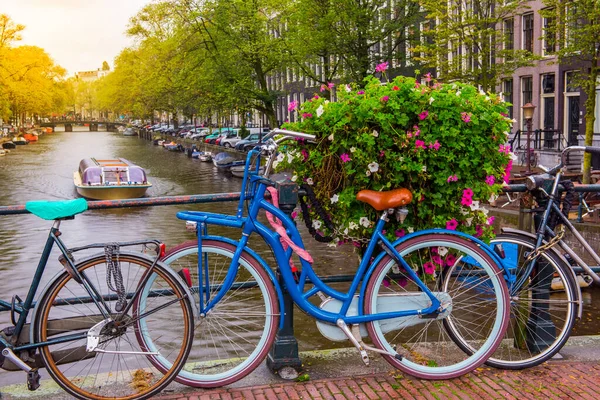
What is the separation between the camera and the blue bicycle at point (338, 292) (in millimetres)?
3768

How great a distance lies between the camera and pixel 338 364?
4219 mm

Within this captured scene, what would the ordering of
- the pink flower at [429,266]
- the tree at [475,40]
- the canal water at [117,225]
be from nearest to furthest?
the pink flower at [429,266] → the canal water at [117,225] → the tree at [475,40]

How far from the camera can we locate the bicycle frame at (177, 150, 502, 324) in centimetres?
375

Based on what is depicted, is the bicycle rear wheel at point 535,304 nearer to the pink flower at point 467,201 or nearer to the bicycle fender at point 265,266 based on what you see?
the pink flower at point 467,201

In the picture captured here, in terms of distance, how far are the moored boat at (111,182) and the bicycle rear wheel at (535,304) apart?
30261mm

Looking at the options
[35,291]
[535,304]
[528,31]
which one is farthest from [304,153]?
[528,31]

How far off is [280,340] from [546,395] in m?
1.40

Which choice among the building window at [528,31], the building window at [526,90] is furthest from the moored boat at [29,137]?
the building window at [528,31]

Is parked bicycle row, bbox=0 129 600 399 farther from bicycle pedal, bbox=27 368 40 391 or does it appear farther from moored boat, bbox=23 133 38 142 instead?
moored boat, bbox=23 133 38 142

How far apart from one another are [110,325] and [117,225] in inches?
873

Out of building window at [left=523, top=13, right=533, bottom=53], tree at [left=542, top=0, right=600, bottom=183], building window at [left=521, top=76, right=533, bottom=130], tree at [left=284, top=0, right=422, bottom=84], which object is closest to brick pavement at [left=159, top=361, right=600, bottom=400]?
tree at [left=542, top=0, right=600, bottom=183]

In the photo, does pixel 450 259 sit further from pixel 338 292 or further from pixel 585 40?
pixel 585 40

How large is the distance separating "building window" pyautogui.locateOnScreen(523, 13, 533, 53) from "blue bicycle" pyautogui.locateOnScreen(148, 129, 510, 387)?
92.8ft

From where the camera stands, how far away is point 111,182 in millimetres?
33719
